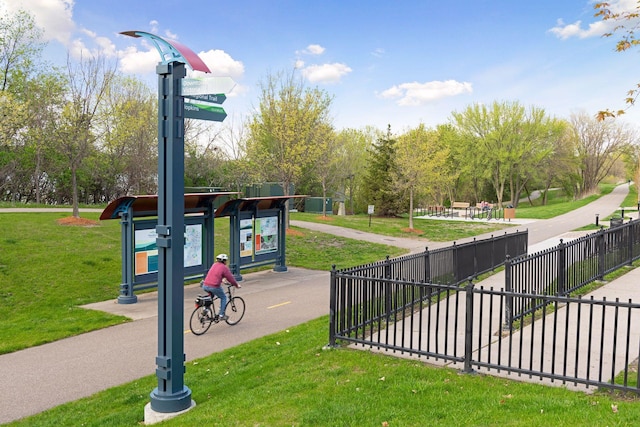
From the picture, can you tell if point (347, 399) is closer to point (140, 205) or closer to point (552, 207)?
point (140, 205)

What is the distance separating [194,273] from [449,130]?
182 ft

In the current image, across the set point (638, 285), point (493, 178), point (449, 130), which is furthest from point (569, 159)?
point (638, 285)

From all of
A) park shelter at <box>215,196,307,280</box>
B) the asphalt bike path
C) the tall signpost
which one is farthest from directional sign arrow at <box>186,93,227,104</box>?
park shelter at <box>215,196,307,280</box>

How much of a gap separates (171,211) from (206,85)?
61.2 inches

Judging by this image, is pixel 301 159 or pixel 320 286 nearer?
pixel 320 286

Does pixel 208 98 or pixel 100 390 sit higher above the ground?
pixel 208 98

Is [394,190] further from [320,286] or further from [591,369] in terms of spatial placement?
[591,369]

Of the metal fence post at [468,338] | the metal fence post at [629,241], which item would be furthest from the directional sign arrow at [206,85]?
the metal fence post at [629,241]

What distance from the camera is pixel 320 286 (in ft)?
50.6

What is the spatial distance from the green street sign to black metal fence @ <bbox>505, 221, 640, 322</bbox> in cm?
536

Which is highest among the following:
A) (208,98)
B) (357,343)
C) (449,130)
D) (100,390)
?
(449,130)

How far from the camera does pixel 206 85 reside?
6156 millimetres

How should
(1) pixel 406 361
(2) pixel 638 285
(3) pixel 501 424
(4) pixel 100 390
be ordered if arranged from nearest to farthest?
(3) pixel 501 424 → (1) pixel 406 361 → (4) pixel 100 390 → (2) pixel 638 285

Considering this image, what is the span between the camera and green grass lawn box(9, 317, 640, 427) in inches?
189
